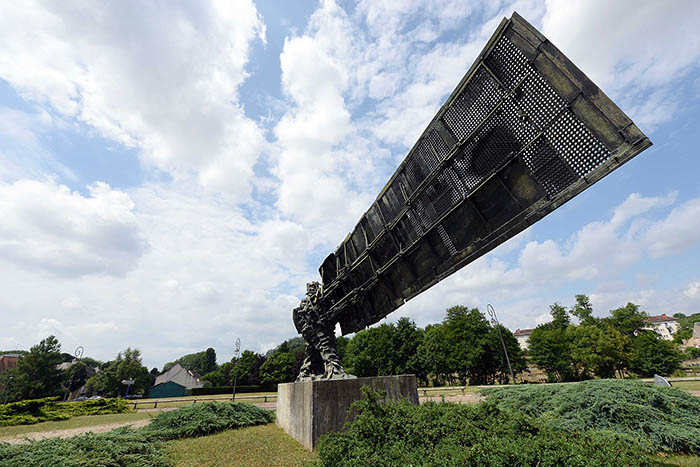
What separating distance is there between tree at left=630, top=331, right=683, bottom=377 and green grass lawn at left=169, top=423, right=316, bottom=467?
49544mm

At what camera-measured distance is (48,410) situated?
17297mm

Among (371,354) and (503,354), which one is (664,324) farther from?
(371,354)

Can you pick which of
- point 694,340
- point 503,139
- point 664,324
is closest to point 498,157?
point 503,139

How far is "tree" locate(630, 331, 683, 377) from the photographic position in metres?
37.2

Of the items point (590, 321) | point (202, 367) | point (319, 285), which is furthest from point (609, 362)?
point (202, 367)

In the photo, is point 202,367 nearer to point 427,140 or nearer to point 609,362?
point 609,362

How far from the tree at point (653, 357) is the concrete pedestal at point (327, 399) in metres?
47.5

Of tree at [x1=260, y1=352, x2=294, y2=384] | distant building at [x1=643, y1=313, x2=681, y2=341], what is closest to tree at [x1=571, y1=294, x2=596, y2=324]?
tree at [x1=260, y1=352, x2=294, y2=384]

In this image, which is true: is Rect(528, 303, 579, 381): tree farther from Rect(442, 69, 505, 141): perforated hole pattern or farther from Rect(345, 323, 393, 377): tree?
Rect(442, 69, 505, 141): perforated hole pattern

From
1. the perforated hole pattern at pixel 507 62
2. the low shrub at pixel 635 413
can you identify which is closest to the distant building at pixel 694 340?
the low shrub at pixel 635 413

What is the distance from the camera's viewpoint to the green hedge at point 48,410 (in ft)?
50.3

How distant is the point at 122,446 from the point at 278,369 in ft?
146

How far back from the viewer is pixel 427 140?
6230 mm

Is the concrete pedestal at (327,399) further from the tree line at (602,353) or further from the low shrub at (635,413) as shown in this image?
the tree line at (602,353)
